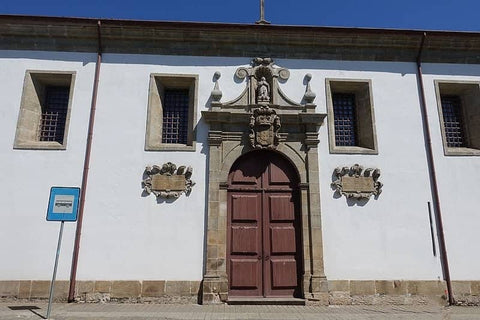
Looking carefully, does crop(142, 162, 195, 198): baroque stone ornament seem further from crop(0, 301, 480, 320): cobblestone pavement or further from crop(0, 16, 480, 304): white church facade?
crop(0, 301, 480, 320): cobblestone pavement

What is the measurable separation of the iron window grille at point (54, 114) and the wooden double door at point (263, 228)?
4337 mm

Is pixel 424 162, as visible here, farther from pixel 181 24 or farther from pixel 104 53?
pixel 104 53

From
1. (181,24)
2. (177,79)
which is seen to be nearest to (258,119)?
(177,79)

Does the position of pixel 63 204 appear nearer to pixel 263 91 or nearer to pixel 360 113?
pixel 263 91

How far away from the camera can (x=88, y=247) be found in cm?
800

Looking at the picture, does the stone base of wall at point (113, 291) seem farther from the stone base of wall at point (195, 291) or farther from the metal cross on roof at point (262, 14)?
the metal cross on roof at point (262, 14)

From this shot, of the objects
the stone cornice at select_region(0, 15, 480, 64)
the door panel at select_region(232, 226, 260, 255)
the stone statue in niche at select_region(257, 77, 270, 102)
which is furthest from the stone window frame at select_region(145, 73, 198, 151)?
the door panel at select_region(232, 226, 260, 255)

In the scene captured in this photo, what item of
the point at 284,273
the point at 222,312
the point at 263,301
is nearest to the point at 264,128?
the point at 284,273

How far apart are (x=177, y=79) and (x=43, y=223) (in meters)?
4.40

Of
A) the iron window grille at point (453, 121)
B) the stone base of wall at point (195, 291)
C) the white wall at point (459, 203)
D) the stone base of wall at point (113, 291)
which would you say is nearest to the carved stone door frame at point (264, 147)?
the stone base of wall at point (195, 291)

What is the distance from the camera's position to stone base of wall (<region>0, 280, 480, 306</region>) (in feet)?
25.5

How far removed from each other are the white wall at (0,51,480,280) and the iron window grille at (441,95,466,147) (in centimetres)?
74

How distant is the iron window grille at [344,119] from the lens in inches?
368

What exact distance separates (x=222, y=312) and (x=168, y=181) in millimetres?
2993
